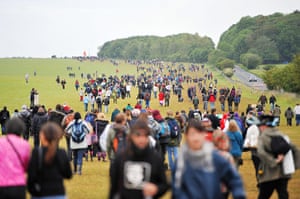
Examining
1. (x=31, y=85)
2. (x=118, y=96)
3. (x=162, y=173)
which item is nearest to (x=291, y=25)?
(x=31, y=85)

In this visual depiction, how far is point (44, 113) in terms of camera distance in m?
Answer: 20.7

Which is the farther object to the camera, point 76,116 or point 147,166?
point 76,116

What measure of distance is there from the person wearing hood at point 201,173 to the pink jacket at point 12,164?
1.99 m

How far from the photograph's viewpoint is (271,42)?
557ft

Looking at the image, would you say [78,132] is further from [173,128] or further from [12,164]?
[12,164]

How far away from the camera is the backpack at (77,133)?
1666cm

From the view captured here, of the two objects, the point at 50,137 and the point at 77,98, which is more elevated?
the point at 50,137

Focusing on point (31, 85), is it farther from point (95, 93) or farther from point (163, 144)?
point (163, 144)

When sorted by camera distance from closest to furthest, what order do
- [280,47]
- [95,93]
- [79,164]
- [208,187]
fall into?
1. [208,187]
2. [79,164]
3. [95,93]
4. [280,47]

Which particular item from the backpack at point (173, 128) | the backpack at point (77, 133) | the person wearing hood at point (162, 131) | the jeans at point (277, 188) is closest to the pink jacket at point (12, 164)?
the jeans at point (277, 188)

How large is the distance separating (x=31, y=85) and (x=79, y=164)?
199 ft

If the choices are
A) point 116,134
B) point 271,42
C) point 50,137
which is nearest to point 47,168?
point 50,137

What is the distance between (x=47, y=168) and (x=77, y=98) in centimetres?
5209

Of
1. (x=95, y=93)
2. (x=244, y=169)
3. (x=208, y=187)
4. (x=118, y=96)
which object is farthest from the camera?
(x=118, y=96)
